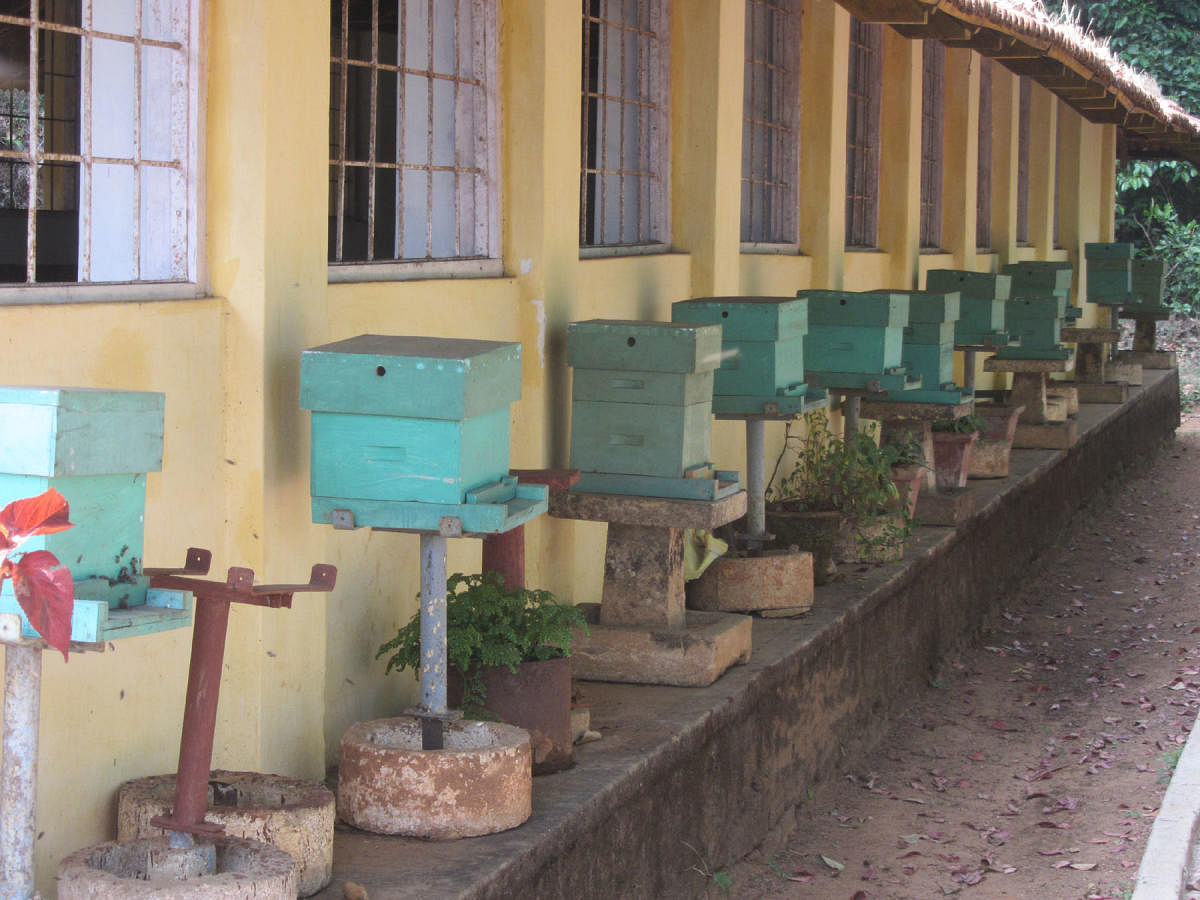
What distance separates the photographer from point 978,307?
11281 mm

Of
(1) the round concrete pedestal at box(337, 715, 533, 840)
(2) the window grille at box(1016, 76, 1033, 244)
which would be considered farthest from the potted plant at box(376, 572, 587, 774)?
(2) the window grille at box(1016, 76, 1033, 244)

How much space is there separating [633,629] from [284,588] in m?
2.95

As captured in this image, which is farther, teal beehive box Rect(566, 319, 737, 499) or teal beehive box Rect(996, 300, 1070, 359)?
teal beehive box Rect(996, 300, 1070, 359)

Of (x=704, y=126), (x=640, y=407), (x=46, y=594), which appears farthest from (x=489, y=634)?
(x=704, y=126)

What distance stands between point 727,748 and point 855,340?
9.98 ft

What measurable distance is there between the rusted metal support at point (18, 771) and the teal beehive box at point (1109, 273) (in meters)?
15.4

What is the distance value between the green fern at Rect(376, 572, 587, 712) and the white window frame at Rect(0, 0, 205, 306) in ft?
4.25

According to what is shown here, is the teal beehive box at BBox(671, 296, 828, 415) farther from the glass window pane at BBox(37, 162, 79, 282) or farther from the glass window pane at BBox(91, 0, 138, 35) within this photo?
the glass window pane at BBox(37, 162, 79, 282)

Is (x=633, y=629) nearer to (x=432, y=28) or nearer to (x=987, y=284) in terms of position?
(x=432, y=28)

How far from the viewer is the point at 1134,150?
2172 centimetres

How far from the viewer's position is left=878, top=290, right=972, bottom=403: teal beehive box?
30.4 ft

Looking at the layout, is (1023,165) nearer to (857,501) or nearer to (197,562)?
(857,501)

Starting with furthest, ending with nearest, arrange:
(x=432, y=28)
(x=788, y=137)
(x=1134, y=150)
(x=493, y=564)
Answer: (x=1134, y=150) → (x=788, y=137) → (x=432, y=28) → (x=493, y=564)

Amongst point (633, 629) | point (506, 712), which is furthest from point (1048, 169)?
point (506, 712)
